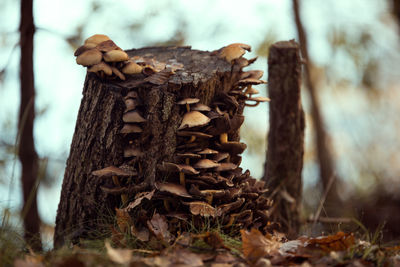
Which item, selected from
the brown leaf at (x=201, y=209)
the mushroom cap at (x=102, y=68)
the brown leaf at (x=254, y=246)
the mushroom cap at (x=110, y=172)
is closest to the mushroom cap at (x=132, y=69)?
the mushroom cap at (x=102, y=68)

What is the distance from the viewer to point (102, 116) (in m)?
2.80

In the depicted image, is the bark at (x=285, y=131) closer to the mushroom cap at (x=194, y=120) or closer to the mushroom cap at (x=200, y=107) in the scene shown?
the mushroom cap at (x=200, y=107)

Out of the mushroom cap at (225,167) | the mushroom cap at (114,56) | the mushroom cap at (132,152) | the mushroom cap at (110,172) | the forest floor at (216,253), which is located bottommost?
the forest floor at (216,253)

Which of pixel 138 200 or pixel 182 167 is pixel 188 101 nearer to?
pixel 182 167

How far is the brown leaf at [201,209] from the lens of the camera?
2502mm

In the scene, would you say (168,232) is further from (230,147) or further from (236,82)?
(236,82)

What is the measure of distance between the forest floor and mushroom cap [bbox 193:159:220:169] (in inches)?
19.8

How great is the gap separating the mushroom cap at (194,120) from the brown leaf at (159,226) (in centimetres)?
64

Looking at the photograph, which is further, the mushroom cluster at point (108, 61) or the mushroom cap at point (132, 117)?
the mushroom cluster at point (108, 61)

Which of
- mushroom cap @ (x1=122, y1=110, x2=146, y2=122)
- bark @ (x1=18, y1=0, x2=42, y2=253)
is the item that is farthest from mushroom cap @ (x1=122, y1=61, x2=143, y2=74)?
bark @ (x1=18, y1=0, x2=42, y2=253)

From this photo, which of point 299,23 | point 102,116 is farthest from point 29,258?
point 299,23

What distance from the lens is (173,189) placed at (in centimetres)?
252

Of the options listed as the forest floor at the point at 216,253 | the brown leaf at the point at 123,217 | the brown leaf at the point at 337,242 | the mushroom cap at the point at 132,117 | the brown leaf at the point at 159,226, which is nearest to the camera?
the forest floor at the point at 216,253

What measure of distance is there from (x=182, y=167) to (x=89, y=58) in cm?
107
